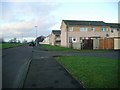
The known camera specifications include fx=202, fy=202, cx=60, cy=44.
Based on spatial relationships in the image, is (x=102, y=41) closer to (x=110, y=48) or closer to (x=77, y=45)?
(x=110, y=48)

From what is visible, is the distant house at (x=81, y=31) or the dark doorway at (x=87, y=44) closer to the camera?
the dark doorway at (x=87, y=44)

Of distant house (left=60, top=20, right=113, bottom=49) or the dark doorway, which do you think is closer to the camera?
the dark doorway

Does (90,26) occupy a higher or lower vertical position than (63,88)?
higher

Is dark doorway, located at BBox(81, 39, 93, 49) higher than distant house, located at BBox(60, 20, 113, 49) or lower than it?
lower

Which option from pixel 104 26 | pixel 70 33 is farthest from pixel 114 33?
pixel 70 33

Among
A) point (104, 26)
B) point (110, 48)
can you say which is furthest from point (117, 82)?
point (104, 26)

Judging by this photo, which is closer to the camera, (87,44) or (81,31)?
(87,44)

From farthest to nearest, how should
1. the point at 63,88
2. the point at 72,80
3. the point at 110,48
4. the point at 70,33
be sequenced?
1. the point at 70,33
2. the point at 110,48
3. the point at 72,80
4. the point at 63,88

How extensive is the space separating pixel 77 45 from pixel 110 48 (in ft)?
25.0

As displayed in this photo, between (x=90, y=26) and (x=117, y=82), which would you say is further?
(x=90, y=26)

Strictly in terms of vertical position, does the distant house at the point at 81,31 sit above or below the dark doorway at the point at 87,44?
above

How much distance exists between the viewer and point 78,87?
25.5ft

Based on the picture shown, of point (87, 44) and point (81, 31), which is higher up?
point (81, 31)

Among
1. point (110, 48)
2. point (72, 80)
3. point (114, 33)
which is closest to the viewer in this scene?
point (72, 80)
